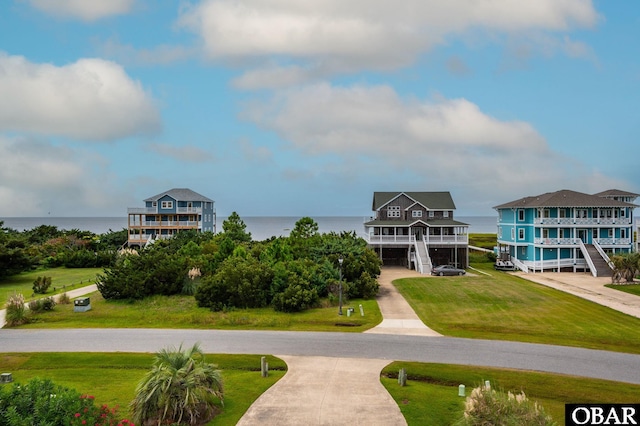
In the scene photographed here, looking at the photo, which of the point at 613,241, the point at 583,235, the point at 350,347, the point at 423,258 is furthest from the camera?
the point at 583,235

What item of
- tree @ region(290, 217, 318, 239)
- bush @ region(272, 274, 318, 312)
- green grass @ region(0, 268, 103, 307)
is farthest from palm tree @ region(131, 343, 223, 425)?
tree @ region(290, 217, 318, 239)

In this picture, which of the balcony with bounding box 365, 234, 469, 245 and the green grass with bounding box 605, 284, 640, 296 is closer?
the green grass with bounding box 605, 284, 640, 296

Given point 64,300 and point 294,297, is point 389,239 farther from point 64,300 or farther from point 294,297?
point 64,300

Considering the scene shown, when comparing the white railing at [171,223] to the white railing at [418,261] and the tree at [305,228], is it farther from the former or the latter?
the white railing at [418,261]

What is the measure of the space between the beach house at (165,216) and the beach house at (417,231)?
2747 cm

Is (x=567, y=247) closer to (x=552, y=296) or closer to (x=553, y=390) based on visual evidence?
(x=552, y=296)

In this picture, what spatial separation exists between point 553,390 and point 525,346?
523cm

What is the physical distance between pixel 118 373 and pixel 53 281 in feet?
94.5

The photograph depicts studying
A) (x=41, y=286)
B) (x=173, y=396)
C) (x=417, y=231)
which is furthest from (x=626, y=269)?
(x=41, y=286)

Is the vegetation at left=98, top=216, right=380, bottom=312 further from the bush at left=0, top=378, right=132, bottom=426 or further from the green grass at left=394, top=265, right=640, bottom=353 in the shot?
the bush at left=0, top=378, right=132, bottom=426

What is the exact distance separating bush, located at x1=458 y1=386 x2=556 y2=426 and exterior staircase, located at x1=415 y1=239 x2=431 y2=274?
108 feet

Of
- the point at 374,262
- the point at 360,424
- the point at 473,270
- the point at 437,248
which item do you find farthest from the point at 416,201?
the point at 360,424

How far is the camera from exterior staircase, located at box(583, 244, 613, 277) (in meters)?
43.2

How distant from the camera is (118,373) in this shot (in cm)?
1753
